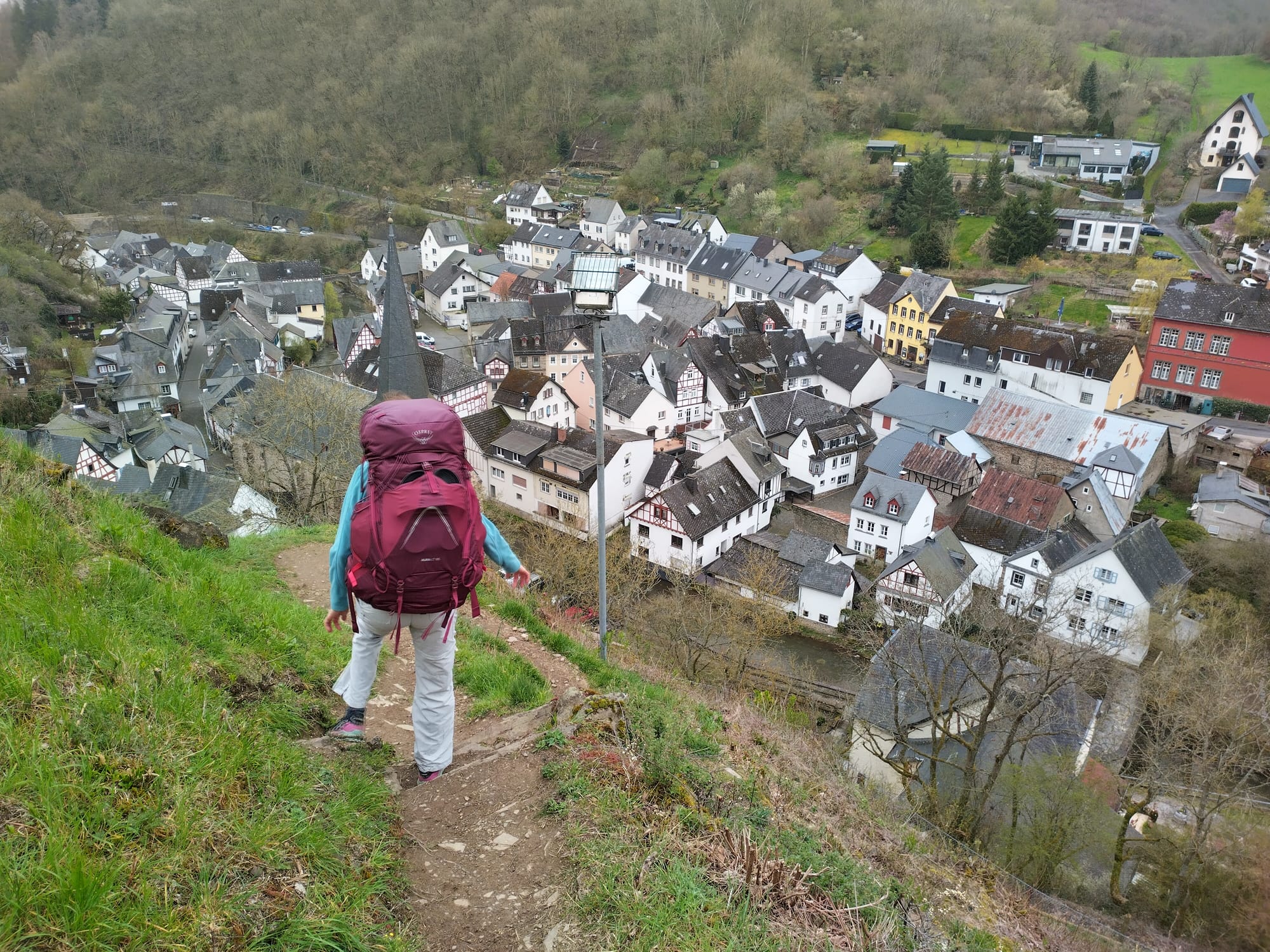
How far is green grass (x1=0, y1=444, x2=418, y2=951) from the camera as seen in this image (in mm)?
2752

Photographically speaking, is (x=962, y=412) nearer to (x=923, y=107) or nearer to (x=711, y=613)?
(x=711, y=613)

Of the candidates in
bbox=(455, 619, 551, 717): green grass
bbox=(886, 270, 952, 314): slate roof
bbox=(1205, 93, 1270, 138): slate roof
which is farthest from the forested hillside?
bbox=(455, 619, 551, 717): green grass

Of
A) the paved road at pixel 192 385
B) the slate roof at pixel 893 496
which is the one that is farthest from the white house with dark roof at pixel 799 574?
the paved road at pixel 192 385

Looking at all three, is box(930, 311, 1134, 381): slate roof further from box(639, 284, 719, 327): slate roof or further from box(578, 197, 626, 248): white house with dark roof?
box(578, 197, 626, 248): white house with dark roof

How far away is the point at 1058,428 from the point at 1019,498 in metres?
5.50

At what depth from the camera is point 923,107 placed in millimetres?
71375

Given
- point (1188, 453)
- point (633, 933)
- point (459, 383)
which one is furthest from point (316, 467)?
point (1188, 453)

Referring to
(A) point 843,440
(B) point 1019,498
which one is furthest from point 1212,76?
(B) point 1019,498

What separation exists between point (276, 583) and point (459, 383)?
1156 inches

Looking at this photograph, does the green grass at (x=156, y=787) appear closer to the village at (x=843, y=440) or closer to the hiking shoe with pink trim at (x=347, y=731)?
the hiking shoe with pink trim at (x=347, y=731)

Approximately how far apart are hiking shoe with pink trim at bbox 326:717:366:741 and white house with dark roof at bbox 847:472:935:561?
24.3 m

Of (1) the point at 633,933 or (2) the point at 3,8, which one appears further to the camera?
(2) the point at 3,8

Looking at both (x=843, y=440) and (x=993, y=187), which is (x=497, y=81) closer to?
(x=993, y=187)

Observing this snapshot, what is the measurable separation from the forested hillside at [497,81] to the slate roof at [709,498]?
1951 inches
